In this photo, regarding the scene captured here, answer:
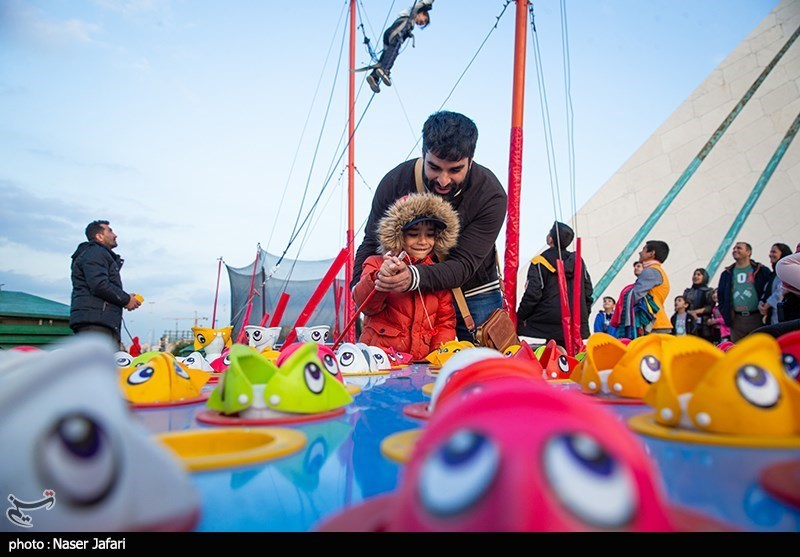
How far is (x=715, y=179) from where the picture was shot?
801cm

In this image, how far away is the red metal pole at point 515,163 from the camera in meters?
2.85

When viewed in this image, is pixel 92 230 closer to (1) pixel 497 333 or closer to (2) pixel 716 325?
(1) pixel 497 333

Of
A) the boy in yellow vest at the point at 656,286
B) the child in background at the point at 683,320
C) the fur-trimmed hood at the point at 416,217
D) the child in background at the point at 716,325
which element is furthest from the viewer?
the child in background at the point at 683,320

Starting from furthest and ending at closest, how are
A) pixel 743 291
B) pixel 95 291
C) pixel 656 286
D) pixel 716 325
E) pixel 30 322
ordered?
1. pixel 716 325
2. pixel 30 322
3. pixel 743 291
4. pixel 656 286
5. pixel 95 291

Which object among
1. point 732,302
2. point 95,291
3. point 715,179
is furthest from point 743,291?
point 715,179

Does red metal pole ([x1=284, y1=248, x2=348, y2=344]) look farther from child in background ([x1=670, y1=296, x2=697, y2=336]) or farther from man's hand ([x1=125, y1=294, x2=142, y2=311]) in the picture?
child in background ([x1=670, y1=296, x2=697, y2=336])

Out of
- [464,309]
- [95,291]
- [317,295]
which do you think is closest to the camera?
[464,309]

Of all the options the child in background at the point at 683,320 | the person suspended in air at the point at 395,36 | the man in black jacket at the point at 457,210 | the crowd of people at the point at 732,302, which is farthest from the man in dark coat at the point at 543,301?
the child in background at the point at 683,320

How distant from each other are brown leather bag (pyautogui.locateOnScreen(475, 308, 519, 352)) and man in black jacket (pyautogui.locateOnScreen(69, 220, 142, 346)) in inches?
79.0

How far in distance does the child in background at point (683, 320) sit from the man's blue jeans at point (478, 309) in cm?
349

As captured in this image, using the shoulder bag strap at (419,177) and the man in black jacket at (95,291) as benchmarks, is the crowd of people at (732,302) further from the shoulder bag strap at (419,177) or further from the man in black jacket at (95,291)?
the man in black jacket at (95,291)

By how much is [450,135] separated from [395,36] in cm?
242
